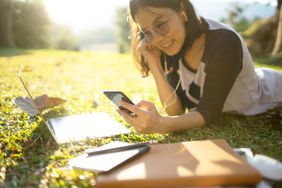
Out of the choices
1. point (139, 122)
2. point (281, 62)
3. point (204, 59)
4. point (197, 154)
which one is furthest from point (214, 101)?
point (281, 62)

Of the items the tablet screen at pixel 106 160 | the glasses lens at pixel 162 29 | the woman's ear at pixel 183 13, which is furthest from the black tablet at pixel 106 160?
the woman's ear at pixel 183 13

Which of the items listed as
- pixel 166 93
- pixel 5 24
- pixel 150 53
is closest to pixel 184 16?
pixel 150 53

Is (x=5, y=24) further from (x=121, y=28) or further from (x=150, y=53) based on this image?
(x=121, y=28)

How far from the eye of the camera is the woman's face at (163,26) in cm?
303

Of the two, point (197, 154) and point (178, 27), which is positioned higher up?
point (178, 27)

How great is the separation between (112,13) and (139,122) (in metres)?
65.1

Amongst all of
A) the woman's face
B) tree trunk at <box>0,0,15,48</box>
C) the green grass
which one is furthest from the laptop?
tree trunk at <box>0,0,15,48</box>

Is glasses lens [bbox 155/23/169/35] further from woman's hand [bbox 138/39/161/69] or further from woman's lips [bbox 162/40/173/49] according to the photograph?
woman's hand [bbox 138/39/161/69]

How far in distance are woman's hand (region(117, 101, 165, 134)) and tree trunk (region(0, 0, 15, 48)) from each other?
2646cm

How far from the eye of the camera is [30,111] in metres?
3.86

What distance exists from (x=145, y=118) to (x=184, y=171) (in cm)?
90

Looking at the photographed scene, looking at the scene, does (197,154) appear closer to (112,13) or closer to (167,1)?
(167,1)

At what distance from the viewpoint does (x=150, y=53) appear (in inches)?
148

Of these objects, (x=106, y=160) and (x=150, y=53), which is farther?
(x=150, y=53)
